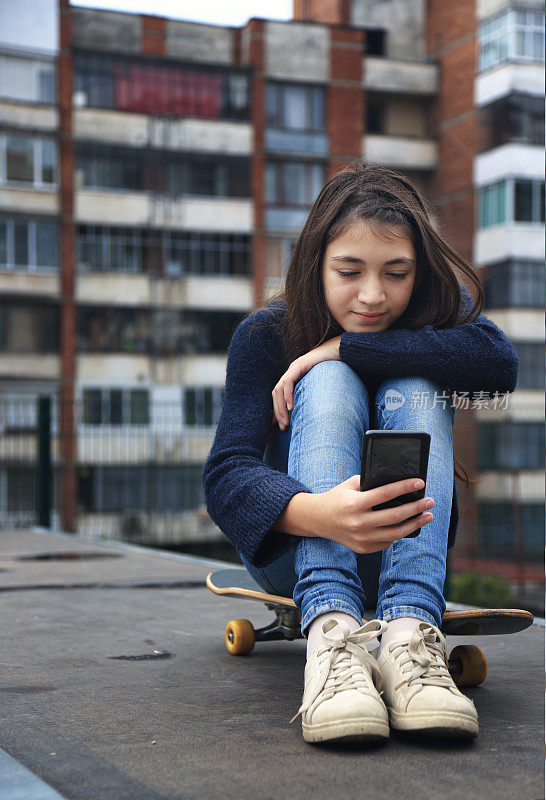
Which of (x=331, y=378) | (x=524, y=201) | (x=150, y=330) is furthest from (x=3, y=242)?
(x=331, y=378)

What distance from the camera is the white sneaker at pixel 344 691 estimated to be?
5.06 feet

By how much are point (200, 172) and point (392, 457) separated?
2822 centimetres

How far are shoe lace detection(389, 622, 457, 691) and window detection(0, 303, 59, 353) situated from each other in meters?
26.2

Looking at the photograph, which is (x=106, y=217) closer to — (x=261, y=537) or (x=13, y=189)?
(x=13, y=189)

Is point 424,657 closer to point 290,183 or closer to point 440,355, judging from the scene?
point 440,355

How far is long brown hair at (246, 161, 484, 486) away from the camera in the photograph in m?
2.04

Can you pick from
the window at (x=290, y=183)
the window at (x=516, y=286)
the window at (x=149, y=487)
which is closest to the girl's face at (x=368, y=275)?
the window at (x=149, y=487)

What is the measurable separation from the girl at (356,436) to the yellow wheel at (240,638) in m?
0.29

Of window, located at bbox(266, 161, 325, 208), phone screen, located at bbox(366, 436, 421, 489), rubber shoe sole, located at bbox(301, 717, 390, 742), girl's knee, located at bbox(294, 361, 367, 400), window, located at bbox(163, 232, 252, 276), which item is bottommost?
rubber shoe sole, located at bbox(301, 717, 390, 742)

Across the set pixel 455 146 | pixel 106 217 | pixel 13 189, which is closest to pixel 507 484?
pixel 455 146

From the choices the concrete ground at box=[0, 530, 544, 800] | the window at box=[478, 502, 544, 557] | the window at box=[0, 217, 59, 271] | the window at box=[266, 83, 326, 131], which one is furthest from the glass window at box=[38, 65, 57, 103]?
the concrete ground at box=[0, 530, 544, 800]

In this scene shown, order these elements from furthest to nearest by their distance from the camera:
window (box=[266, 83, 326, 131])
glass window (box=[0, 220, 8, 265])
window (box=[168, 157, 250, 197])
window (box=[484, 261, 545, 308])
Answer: window (box=[266, 83, 326, 131])
window (box=[168, 157, 250, 197])
window (box=[484, 261, 545, 308])
glass window (box=[0, 220, 8, 265])

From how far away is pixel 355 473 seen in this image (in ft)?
5.93

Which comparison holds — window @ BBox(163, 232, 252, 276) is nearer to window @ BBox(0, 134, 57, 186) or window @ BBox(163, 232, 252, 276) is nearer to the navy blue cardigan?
window @ BBox(0, 134, 57, 186)
